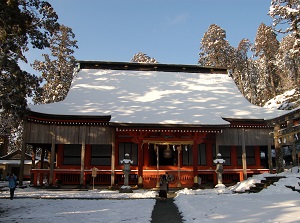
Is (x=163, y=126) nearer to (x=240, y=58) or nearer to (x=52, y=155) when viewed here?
(x=52, y=155)

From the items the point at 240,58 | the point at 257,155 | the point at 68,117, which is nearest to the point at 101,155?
the point at 68,117

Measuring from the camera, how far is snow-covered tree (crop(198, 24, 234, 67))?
4312 cm

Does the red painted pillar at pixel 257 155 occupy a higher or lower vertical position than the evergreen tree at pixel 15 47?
lower

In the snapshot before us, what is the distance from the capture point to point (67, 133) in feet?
64.7

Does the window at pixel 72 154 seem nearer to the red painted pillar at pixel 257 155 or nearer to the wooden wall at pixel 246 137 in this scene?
the wooden wall at pixel 246 137

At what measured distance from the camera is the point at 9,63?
13477mm

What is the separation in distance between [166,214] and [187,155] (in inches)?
496

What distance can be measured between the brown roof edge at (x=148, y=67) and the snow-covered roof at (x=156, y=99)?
62 cm

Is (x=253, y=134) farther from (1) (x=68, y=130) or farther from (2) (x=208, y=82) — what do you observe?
(1) (x=68, y=130)

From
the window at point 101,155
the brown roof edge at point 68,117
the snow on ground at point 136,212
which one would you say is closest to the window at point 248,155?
the snow on ground at point 136,212

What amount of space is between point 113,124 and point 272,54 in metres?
32.2

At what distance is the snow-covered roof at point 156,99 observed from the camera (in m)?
20.0

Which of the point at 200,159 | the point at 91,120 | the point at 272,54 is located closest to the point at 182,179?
the point at 200,159

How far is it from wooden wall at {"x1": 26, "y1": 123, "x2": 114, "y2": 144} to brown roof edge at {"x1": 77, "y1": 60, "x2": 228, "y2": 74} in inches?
391
